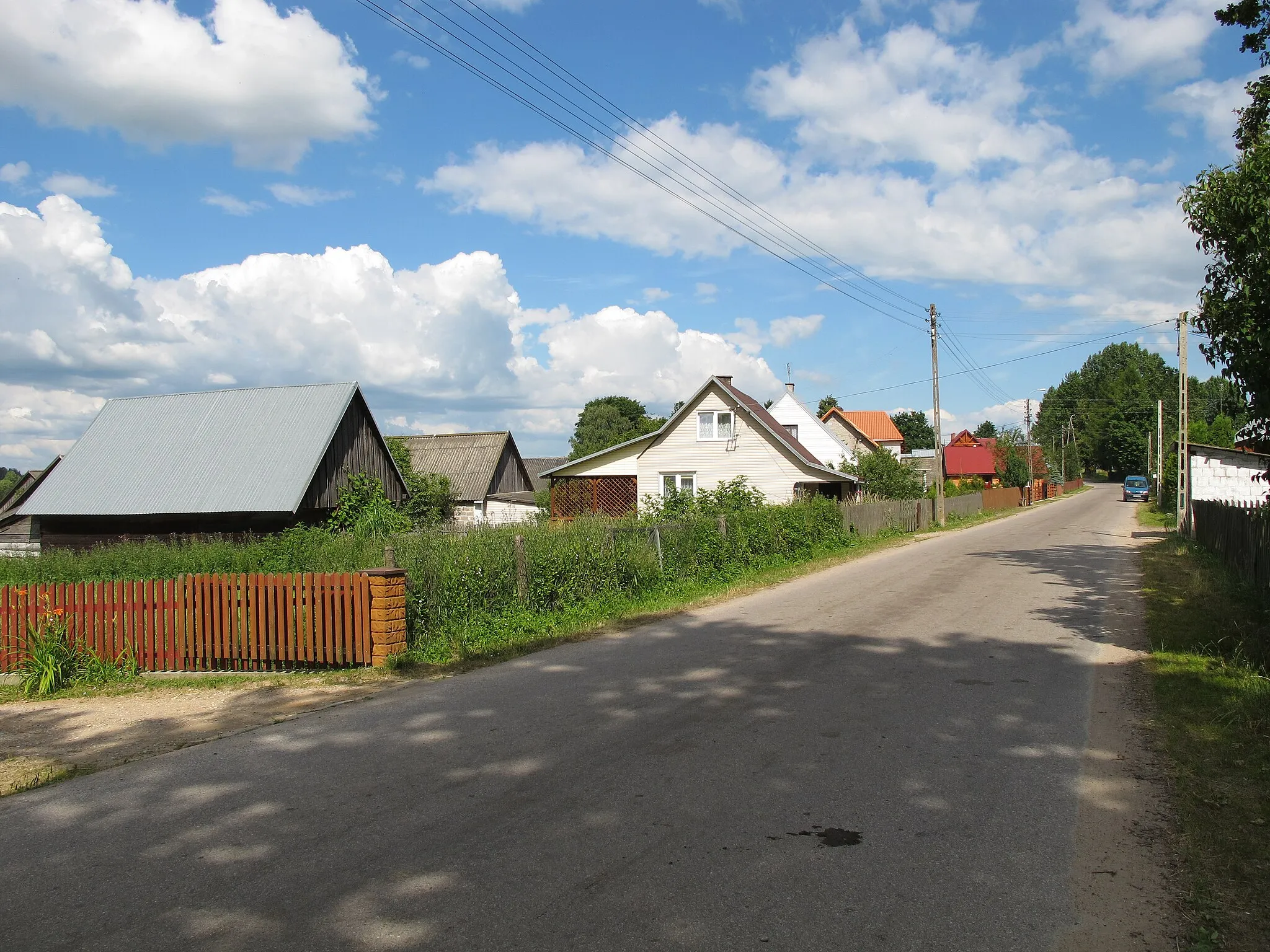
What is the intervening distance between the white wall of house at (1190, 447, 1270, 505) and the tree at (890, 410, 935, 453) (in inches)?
3753

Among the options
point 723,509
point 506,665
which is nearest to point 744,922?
point 506,665

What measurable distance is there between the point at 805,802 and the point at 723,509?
A: 53.7ft

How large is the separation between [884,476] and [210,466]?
2508 centimetres

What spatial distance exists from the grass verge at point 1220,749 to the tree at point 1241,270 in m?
2.46

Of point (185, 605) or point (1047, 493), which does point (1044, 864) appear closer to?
point (185, 605)

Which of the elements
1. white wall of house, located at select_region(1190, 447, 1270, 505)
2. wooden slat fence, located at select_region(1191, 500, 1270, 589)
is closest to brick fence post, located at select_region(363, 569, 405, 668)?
wooden slat fence, located at select_region(1191, 500, 1270, 589)

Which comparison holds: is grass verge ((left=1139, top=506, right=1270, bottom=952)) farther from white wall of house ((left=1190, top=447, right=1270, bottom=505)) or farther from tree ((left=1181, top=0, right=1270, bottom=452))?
white wall of house ((left=1190, top=447, right=1270, bottom=505))

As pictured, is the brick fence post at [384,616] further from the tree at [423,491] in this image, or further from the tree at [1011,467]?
the tree at [1011,467]

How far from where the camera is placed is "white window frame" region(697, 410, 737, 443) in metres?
36.5

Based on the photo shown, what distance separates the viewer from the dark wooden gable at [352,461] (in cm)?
2436

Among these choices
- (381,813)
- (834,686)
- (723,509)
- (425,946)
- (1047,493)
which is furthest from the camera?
(1047,493)

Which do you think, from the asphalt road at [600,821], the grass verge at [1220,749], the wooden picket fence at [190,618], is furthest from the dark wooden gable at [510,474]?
the asphalt road at [600,821]

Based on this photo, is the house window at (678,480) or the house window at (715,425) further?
the house window at (678,480)

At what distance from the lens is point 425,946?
3689mm
